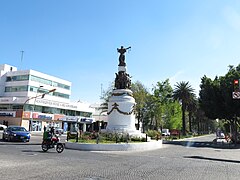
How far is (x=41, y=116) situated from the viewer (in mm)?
53906

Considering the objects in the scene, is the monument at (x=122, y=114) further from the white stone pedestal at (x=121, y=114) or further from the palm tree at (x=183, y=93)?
the palm tree at (x=183, y=93)

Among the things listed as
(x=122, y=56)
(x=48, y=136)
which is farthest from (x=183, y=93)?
(x=48, y=136)

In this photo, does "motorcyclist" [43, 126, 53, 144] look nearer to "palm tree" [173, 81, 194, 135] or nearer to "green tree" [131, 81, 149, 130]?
"green tree" [131, 81, 149, 130]

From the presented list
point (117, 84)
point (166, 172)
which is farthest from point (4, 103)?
point (166, 172)

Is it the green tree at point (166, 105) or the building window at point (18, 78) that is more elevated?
the building window at point (18, 78)

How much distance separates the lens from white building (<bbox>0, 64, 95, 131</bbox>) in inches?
2036

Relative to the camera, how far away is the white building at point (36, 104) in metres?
51.7

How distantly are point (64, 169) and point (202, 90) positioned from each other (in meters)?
36.1

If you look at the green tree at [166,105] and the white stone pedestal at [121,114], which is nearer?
the white stone pedestal at [121,114]

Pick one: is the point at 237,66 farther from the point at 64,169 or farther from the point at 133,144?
A: the point at 64,169

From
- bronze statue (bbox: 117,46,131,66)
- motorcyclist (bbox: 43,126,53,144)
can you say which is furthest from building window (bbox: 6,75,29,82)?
motorcyclist (bbox: 43,126,53,144)

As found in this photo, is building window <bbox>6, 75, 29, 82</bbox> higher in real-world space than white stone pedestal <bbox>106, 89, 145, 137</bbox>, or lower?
higher

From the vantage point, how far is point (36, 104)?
53.6 m

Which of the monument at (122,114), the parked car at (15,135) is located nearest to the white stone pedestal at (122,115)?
the monument at (122,114)
